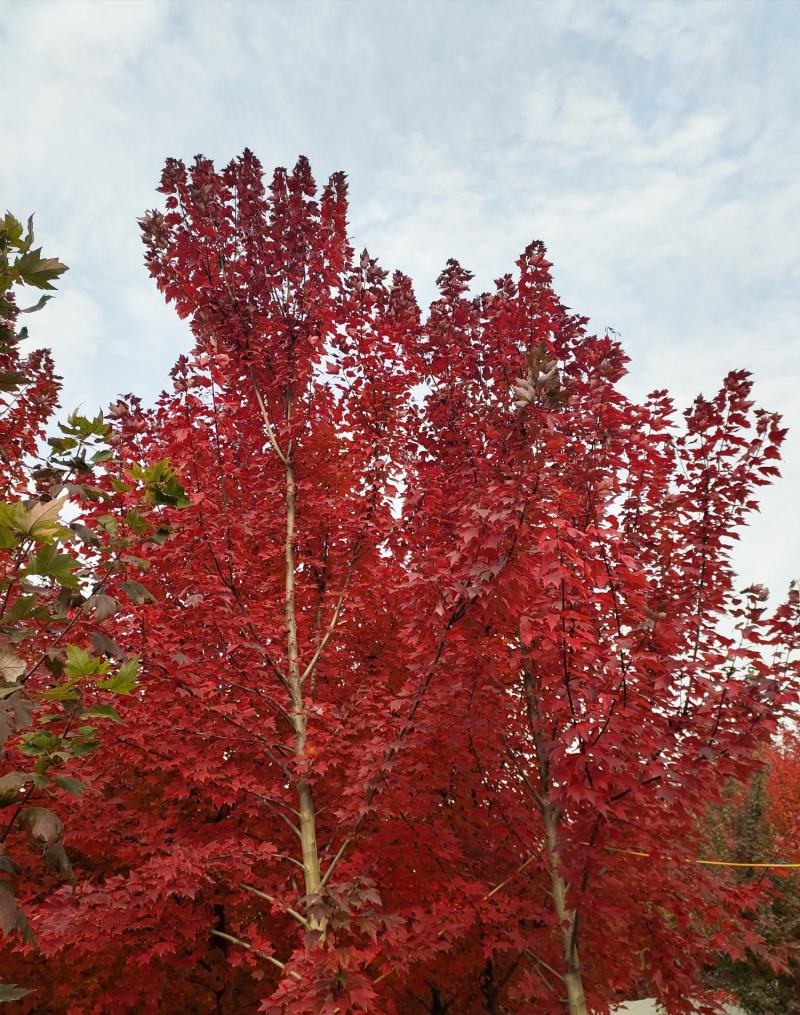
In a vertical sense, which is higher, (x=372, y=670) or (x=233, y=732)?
(x=372, y=670)

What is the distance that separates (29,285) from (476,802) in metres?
5.81

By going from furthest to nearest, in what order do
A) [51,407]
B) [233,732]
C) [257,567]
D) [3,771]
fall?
[51,407] < [257,567] < [3,771] < [233,732]

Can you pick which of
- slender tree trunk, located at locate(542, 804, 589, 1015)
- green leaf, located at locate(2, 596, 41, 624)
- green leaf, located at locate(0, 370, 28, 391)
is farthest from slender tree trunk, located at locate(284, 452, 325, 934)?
green leaf, located at locate(0, 370, 28, 391)

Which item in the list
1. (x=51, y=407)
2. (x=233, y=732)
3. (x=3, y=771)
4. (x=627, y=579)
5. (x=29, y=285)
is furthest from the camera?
(x=51, y=407)

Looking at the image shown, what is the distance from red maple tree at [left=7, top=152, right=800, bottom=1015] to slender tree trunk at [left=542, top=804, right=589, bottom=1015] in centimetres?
3

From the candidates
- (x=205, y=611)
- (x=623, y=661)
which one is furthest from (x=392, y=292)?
(x=623, y=661)

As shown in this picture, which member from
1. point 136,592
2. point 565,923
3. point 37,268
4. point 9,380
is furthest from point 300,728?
point 37,268

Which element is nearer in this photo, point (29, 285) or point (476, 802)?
point (29, 285)

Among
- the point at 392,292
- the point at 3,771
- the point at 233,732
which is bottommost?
the point at 3,771

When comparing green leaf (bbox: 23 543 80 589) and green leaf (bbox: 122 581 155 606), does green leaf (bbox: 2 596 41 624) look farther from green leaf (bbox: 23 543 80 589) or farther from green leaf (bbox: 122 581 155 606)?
green leaf (bbox: 122 581 155 606)

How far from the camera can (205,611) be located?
497 centimetres

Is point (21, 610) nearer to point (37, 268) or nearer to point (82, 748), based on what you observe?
point (82, 748)

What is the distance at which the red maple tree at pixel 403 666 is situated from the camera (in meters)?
3.94

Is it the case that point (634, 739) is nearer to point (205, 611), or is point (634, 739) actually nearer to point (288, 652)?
point (288, 652)
